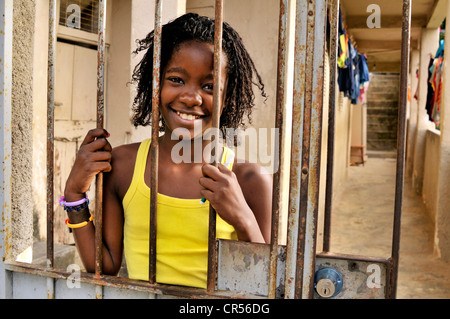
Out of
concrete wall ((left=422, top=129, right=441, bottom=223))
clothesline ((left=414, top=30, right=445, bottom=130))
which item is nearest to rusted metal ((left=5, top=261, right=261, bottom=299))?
concrete wall ((left=422, top=129, right=441, bottom=223))

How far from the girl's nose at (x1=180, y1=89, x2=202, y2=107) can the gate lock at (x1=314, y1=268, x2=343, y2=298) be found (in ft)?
1.78

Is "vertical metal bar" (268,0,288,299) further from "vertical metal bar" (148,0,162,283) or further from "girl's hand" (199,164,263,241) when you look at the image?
"vertical metal bar" (148,0,162,283)

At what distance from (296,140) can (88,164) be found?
1.83 feet

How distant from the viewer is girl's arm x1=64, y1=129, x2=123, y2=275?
1.18 metres

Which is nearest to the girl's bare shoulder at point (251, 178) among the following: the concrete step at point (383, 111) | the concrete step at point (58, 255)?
the concrete step at point (58, 255)

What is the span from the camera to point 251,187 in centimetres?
131

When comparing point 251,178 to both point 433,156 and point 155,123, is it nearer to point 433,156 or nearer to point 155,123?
point 155,123

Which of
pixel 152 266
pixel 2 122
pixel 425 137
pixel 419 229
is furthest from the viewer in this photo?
pixel 425 137

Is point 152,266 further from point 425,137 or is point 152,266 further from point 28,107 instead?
point 425,137

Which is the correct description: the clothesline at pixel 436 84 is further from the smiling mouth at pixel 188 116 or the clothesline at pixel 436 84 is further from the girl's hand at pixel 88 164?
the girl's hand at pixel 88 164

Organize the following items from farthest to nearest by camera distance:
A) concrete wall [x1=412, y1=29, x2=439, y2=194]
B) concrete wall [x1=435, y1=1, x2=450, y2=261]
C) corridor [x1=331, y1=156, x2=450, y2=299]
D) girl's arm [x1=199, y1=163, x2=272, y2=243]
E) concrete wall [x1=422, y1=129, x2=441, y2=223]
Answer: concrete wall [x1=412, y1=29, x2=439, y2=194]
concrete wall [x1=422, y1=129, x2=441, y2=223]
concrete wall [x1=435, y1=1, x2=450, y2=261]
corridor [x1=331, y1=156, x2=450, y2=299]
girl's arm [x1=199, y1=163, x2=272, y2=243]

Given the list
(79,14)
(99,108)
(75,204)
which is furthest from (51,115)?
(79,14)
